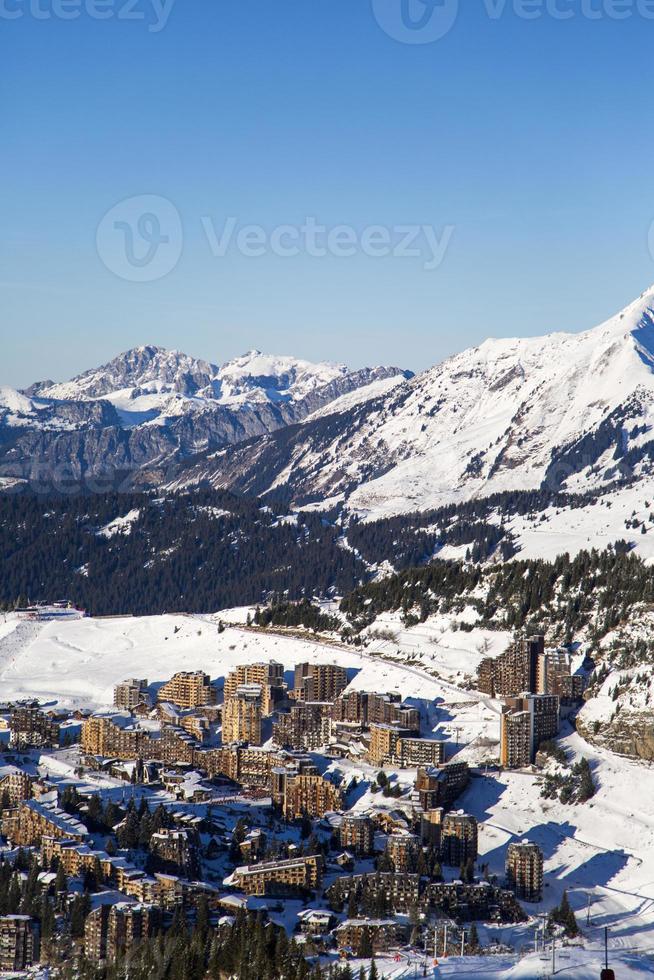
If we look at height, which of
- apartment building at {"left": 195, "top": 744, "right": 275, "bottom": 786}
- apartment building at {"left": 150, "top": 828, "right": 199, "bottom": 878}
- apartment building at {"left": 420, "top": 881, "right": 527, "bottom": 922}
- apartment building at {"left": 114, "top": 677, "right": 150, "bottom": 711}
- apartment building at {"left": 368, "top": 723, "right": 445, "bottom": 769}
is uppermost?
apartment building at {"left": 114, "top": 677, "right": 150, "bottom": 711}

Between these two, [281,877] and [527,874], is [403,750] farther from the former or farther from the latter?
[281,877]

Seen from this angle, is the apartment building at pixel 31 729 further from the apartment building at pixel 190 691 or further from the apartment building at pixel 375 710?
the apartment building at pixel 375 710

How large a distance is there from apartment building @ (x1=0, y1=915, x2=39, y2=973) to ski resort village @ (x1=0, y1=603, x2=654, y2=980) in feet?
0.33

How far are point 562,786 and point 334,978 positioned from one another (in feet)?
105

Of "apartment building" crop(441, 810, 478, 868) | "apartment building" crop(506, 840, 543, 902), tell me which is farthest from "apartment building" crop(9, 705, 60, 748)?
"apartment building" crop(506, 840, 543, 902)

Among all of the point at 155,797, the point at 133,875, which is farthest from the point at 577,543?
the point at 133,875

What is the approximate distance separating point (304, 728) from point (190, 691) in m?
17.7

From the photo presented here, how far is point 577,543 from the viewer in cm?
18388

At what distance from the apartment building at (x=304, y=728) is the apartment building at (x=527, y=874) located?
99.6 feet

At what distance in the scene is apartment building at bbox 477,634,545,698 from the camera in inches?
4301

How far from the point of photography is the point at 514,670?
362ft

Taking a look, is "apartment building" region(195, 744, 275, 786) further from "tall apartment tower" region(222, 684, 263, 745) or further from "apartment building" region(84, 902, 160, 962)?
"apartment building" region(84, 902, 160, 962)

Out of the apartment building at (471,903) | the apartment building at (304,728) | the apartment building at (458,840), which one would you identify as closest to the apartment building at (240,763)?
the apartment building at (304,728)

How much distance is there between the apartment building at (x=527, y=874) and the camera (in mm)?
79000
